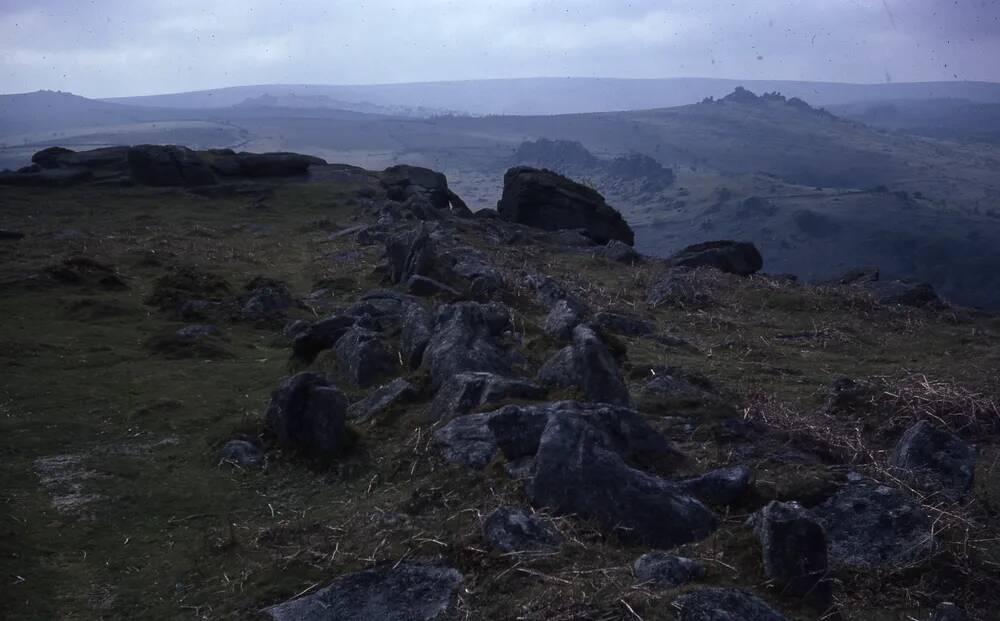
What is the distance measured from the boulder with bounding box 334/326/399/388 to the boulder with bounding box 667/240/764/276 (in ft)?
51.8

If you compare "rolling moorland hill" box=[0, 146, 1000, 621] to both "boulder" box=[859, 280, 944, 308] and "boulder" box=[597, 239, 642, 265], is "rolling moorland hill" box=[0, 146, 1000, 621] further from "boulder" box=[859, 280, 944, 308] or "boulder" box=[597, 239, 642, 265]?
"boulder" box=[597, 239, 642, 265]

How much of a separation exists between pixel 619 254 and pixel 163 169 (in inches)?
827

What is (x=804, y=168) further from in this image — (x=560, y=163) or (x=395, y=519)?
(x=395, y=519)

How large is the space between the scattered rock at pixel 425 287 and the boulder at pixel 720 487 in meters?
8.50

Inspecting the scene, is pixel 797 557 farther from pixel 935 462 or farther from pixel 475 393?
pixel 475 393

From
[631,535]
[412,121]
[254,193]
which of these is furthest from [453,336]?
[412,121]

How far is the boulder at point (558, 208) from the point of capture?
32.2 m

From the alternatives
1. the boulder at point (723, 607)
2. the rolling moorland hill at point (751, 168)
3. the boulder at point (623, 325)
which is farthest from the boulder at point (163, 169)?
the rolling moorland hill at point (751, 168)

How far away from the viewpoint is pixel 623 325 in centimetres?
1311

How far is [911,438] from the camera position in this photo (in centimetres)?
564

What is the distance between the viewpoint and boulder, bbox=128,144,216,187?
1346 inches

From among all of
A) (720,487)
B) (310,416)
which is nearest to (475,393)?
(310,416)

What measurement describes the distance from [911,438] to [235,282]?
14.0m

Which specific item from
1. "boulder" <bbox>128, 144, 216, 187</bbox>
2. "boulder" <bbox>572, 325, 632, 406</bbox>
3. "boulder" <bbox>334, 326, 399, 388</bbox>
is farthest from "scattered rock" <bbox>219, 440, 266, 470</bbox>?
"boulder" <bbox>128, 144, 216, 187</bbox>
